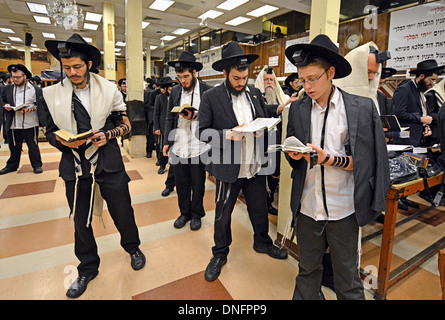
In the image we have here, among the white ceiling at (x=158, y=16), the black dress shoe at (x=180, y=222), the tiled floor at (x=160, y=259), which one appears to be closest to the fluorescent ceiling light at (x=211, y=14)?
the white ceiling at (x=158, y=16)

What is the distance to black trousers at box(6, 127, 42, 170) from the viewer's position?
4867mm

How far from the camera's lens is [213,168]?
2148 millimetres

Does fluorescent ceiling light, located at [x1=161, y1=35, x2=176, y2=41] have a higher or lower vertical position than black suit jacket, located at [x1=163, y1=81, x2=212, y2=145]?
higher

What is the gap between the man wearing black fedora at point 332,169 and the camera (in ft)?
→ 4.31

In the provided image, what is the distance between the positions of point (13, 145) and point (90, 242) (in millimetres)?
4200

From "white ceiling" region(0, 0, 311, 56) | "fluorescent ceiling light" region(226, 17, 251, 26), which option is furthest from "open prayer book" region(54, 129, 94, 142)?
"fluorescent ceiling light" region(226, 17, 251, 26)

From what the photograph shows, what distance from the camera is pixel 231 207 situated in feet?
7.13

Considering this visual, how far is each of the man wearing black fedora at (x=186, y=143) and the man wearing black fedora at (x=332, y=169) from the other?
4.89 ft

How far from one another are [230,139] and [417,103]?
10.1 ft

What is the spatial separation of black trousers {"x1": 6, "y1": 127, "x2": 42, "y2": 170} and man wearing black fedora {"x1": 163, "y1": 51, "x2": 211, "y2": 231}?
135 inches

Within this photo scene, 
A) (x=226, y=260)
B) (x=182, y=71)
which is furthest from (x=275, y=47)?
(x=226, y=260)

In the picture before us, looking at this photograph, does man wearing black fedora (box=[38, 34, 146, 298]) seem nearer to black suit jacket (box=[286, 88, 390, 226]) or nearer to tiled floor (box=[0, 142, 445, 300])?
tiled floor (box=[0, 142, 445, 300])

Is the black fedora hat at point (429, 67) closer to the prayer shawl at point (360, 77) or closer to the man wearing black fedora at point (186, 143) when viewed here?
the prayer shawl at point (360, 77)

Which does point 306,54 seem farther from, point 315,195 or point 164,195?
point 164,195
